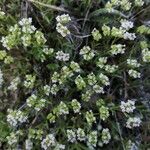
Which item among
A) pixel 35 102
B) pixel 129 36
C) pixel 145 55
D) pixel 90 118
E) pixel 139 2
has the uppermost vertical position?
pixel 139 2

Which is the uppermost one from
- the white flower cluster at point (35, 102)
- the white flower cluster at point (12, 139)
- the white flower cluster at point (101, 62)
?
the white flower cluster at point (101, 62)

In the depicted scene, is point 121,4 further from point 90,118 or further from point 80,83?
point 90,118

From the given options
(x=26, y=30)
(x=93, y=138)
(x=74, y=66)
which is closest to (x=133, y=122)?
(x=93, y=138)

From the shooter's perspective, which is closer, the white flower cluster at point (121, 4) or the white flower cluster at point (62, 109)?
the white flower cluster at point (62, 109)

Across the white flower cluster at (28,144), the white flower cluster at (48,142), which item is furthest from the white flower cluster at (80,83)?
the white flower cluster at (28,144)

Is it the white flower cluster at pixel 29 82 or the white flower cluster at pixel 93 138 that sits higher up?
the white flower cluster at pixel 29 82

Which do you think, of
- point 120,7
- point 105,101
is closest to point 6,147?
point 105,101

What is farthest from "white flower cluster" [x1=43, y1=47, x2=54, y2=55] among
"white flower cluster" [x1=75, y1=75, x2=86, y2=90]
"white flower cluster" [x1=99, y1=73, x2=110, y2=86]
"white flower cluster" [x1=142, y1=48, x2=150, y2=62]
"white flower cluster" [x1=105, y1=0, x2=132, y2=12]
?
"white flower cluster" [x1=142, y1=48, x2=150, y2=62]

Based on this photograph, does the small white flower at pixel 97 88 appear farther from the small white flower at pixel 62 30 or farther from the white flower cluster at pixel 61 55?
the small white flower at pixel 62 30

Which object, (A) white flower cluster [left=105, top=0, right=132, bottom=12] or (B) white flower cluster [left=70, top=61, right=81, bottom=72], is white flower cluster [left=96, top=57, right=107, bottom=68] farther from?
(A) white flower cluster [left=105, top=0, right=132, bottom=12]
